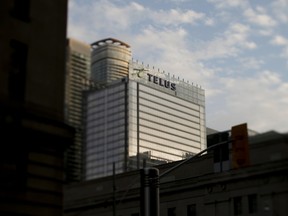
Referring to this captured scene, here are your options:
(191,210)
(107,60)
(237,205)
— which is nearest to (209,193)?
(191,210)

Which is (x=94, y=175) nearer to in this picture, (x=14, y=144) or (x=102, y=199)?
(x=14, y=144)

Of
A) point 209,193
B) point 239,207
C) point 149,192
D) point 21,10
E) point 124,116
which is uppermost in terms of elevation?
point 21,10

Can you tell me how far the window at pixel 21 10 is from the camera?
19084mm

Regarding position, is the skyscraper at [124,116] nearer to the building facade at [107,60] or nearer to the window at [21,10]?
the building facade at [107,60]

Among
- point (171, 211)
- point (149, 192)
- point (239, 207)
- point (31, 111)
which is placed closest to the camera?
point (31, 111)

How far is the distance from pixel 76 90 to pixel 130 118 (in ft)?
5.21

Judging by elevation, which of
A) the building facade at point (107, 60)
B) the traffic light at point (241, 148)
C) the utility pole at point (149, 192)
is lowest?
the utility pole at point (149, 192)

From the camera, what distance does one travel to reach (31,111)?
1844 cm

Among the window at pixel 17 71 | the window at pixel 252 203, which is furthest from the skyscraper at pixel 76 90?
the window at pixel 252 203

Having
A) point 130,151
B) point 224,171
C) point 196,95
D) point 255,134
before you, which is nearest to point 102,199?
point 224,171

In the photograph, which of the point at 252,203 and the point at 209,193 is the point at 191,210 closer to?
the point at 209,193

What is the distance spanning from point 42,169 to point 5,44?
4060mm

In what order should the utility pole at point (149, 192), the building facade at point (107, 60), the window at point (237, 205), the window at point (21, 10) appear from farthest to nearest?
the window at point (237, 205) < the utility pole at point (149, 192) < the window at point (21, 10) < the building facade at point (107, 60)

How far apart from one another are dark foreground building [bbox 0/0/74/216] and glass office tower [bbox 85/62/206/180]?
7.42 ft
